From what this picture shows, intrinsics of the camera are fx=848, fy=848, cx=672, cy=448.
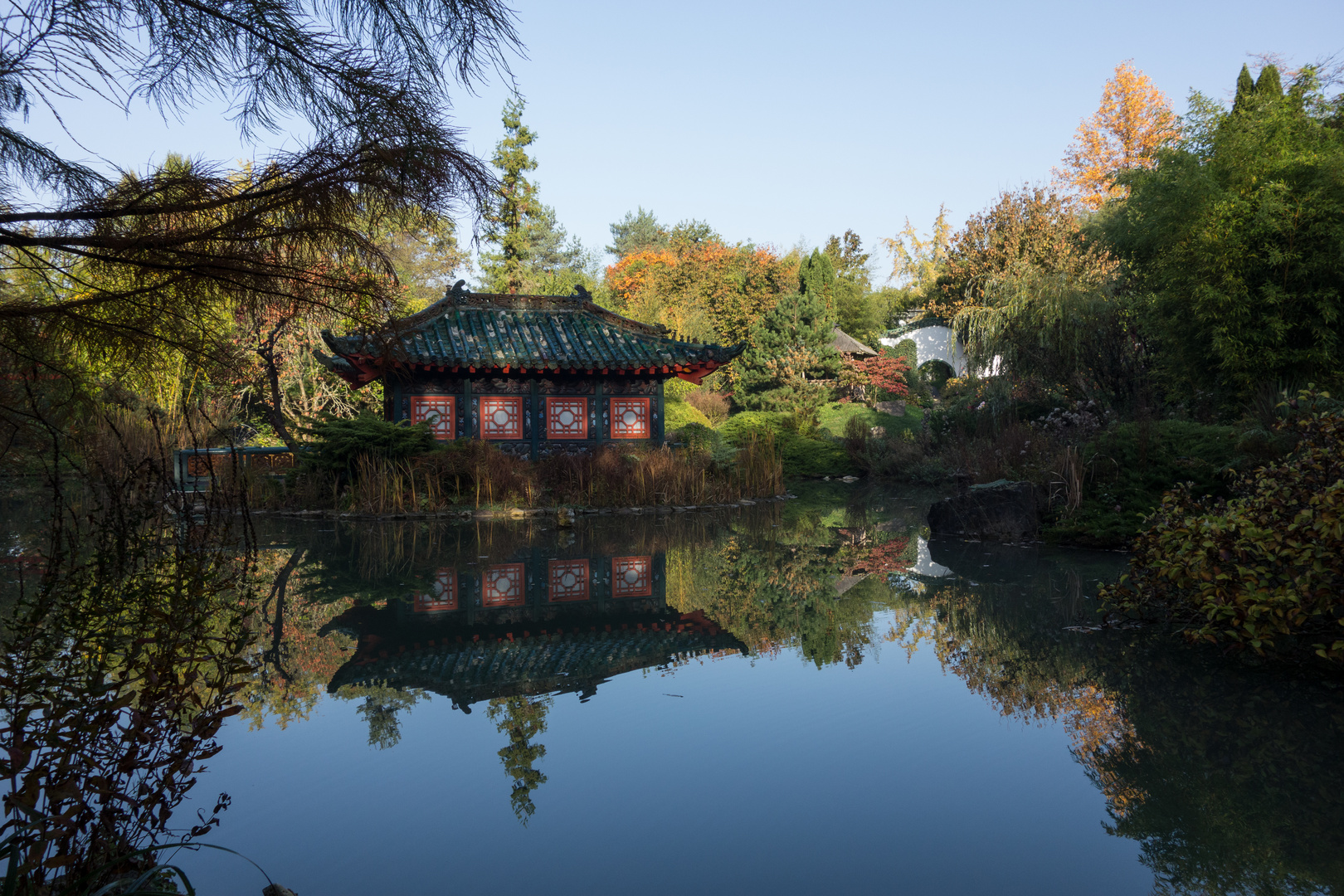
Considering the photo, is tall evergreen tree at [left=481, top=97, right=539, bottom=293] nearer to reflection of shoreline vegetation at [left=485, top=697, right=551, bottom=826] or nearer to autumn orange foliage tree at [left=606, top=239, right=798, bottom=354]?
autumn orange foliage tree at [left=606, top=239, right=798, bottom=354]

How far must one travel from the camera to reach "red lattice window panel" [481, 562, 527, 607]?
6.59 metres

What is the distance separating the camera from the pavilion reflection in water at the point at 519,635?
4.59m

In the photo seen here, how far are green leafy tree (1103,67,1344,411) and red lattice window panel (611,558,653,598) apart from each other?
832 cm

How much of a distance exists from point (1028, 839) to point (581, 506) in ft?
35.6

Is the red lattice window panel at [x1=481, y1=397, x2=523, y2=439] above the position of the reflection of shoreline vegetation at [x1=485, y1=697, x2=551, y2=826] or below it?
above

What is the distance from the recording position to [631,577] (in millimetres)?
7676

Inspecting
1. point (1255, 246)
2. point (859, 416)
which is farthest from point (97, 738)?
point (859, 416)

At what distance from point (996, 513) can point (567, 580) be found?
17.6ft

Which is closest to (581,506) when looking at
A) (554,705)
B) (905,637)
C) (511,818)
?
(905,637)

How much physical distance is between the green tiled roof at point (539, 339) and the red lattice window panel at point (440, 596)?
27.1 feet

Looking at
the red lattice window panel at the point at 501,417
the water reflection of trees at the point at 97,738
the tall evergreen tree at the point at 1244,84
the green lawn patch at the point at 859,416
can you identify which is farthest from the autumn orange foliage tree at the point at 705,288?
the water reflection of trees at the point at 97,738

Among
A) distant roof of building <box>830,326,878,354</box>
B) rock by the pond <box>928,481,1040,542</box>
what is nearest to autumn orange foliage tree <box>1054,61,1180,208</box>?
distant roof of building <box>830,326,878,354</box>

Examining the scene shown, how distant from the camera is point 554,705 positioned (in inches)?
165

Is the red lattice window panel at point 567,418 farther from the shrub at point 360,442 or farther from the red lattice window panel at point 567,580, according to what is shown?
the red lattice window panel at point 567,580
